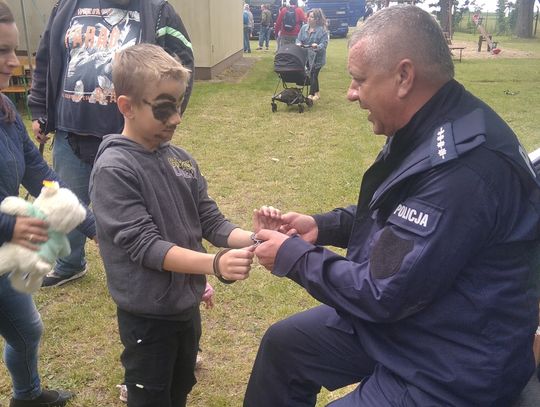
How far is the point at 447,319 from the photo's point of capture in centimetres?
176

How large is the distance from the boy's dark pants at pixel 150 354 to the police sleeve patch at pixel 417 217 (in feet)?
3.22

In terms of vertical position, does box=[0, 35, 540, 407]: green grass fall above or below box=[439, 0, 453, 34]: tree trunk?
below

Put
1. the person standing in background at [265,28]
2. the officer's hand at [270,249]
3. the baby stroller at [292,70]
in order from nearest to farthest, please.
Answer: the officer's hand at [270,249], the baby stroller at [292,70], the person standing in background at [265,28]

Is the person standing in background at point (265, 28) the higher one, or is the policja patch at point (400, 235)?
the person standing in background at point (265, 28)

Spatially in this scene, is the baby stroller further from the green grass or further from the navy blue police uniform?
the navy blue police uniform

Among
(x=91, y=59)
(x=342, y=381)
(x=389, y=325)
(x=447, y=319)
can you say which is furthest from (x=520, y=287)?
(x=91, y=59)

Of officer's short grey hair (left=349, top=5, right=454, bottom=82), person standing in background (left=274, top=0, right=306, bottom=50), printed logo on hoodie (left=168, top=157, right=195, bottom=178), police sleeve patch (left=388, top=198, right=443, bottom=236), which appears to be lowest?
police sleeve patch (left=388, top=198, right=443, bottom=236)

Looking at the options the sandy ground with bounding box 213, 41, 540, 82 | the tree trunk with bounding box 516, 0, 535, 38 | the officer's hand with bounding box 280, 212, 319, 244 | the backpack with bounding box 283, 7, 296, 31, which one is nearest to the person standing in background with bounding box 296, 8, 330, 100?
the backpack with bounding box 283, 7, 296, 31

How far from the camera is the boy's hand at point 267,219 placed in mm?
2373

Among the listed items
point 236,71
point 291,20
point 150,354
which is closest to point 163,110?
point 150,354

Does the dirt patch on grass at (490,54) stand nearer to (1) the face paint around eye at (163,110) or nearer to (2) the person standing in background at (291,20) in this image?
(2) the person standing in background at (291,20)

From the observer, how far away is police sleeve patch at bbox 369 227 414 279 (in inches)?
66.9

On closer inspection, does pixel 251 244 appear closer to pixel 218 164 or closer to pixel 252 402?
pixel 252 402

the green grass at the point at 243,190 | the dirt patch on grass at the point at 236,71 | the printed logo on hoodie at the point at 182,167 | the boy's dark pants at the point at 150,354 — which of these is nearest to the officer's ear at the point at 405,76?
the printed logo on hoodie at the point at 182,167
